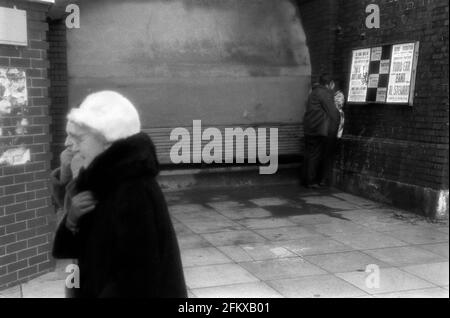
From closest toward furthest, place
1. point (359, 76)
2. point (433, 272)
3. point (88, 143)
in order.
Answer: point (88, 143) → point (433, 272) → point (359, 76)

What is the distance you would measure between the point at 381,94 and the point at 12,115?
5.28 m

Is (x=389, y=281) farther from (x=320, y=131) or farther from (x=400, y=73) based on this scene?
(x=320, y=131)

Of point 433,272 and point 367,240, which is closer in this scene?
point 433,272

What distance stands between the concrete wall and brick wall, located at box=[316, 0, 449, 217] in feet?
3.46

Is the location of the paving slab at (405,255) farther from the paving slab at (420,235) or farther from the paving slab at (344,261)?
the paving slab at (420,235)

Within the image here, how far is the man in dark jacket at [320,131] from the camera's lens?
859cm

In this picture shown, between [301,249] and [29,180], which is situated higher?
[29,180]

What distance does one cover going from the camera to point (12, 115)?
4.57 metres

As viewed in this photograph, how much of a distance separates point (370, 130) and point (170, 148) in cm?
309

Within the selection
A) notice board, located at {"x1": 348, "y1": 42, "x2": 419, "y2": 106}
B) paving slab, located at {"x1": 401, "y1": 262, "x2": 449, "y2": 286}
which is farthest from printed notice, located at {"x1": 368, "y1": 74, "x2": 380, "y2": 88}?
paving slab, located at {"x1": 401, "y1": 262, "x2": 449, "y2": 286}

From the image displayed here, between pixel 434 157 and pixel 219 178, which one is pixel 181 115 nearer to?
pixel 219 178

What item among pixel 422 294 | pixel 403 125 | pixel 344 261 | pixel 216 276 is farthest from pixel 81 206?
pixel 403 125

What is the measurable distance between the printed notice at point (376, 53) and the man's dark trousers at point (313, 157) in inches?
58.3
